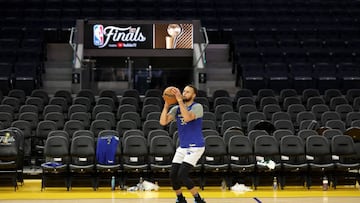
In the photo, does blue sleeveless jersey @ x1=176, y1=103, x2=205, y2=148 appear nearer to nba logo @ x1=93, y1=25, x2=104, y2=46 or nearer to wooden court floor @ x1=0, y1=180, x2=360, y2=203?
wooden court floor @ x1=0, y1=180, x2=360, y2=203

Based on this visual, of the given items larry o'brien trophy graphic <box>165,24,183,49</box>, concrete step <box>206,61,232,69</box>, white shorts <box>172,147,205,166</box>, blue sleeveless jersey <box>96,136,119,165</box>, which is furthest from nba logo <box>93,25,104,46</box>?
white shorts <box>172,147,205,166</box>

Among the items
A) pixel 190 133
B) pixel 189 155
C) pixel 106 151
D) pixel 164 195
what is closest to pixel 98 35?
pixel 106 151

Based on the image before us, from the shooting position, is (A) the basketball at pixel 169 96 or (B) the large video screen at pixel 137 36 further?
(B) the large video screen at pixel 137 36

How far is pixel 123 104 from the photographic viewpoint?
16.0 m

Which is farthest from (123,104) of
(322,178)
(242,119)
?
(322,178)

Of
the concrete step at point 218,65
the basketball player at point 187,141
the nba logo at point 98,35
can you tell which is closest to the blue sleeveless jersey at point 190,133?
the basketball player at point 187,141

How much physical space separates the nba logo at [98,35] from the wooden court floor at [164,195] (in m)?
7.15

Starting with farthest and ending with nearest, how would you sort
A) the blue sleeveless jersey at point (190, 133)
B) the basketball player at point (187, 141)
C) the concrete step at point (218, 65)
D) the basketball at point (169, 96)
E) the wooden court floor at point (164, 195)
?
1. the concrete step at point (218, 65)
2. the wooden court floor at point (164, 195)
3. the blue sleeveless jersey at point (190, 133)
4. the basketball player at point (187, 141)
5. the basketball at point (169, 96)

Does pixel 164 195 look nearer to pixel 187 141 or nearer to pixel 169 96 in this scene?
pixel 187 141

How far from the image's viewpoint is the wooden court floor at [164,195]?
10578mm

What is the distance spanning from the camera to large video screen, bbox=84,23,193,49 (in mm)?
19219

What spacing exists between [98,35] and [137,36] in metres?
1.15

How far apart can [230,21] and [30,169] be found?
1069 centimetres

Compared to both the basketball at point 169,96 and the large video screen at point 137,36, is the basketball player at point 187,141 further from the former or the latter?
the large video screen at point 137,36
